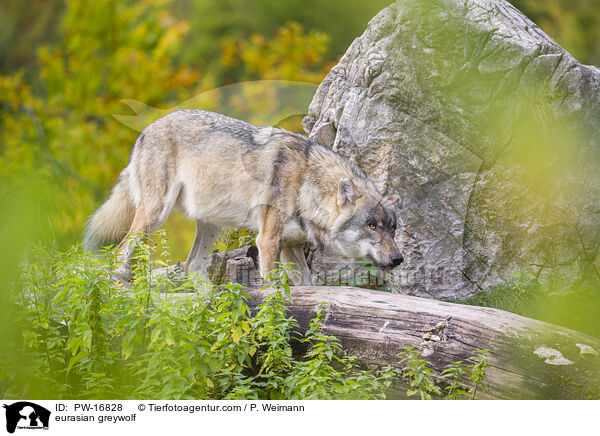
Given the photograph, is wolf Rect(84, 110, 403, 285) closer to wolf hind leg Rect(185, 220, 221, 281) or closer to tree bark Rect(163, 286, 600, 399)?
wolf hind leg Rect(185, 220, 221, 281)

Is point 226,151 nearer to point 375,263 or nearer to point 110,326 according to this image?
point 375,263

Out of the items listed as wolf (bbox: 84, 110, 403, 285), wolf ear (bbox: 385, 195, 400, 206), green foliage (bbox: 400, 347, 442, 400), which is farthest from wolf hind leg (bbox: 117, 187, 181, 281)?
green foliage (bbox: 400, 347, 442, 400)

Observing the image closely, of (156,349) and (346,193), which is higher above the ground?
(346,193)

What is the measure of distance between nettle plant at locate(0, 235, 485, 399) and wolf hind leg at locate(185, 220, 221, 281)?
2.20m

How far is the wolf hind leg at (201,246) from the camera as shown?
5.84 metres

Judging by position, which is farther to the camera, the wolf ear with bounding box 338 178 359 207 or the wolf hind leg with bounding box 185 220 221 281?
the wolf hind leg with bounding box 185 220 221 281

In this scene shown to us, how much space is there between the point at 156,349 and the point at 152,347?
0.21 feet

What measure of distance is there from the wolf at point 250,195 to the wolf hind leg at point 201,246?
11mm

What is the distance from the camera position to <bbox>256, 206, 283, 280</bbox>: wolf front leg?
4.80 meters

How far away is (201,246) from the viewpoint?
589cm

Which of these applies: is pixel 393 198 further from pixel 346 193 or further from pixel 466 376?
pixel 466 376

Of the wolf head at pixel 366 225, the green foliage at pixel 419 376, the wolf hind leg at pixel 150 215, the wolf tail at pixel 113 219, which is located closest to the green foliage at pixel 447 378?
the green foliage at pixel 419 376
